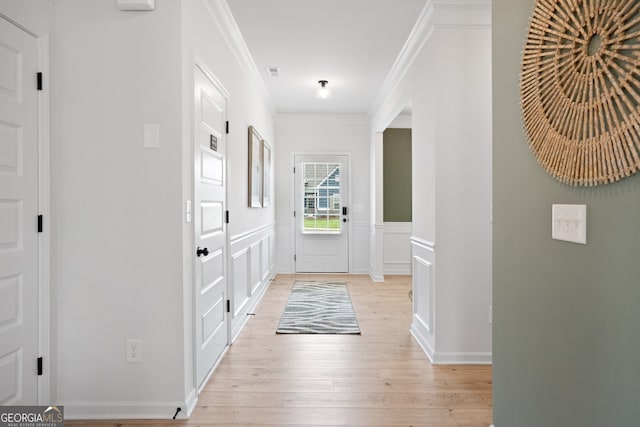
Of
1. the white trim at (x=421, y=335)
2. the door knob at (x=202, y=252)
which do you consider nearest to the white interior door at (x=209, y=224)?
the door knob at (x=202, y=252)

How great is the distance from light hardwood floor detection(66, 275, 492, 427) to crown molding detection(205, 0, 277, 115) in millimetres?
2566

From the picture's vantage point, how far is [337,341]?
10.6 ft

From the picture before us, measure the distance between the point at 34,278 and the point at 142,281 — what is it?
19.7 inches

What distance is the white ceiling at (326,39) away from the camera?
2.86 metres

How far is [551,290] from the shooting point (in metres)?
1.25

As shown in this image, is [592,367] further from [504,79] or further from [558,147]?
[504,79]

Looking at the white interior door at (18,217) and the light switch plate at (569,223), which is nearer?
the light switch plate at (569,223)

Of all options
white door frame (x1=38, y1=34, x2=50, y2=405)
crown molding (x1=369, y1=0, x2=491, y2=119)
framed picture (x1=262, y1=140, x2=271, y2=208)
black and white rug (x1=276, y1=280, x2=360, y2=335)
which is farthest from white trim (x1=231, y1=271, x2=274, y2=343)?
crown molding (x1=369, y1=0, x2=491, y2=119)

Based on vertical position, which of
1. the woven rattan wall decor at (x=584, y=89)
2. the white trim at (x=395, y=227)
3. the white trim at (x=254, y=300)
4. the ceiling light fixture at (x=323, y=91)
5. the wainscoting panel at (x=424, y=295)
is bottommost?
the white trim at (x=254, y=300)

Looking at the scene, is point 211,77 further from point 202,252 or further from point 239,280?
point 239,280

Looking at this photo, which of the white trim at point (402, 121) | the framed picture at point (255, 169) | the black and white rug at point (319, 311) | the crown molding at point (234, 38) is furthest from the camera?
the white trim at point (402, 121)

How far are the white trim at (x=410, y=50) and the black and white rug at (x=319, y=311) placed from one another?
2.62 m

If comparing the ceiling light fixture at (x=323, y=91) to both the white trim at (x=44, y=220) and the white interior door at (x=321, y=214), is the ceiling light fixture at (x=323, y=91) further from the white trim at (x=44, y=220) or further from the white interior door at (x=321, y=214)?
the white trim at (x=44, y=220)

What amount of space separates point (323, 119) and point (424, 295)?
4.01m
